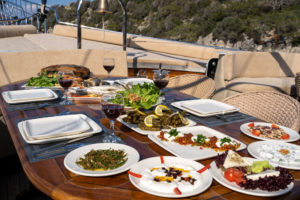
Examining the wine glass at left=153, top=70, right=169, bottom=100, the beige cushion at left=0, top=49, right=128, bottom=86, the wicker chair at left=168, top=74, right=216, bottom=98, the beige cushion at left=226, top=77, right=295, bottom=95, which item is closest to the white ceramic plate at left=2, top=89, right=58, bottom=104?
the wine glass at left=153, top=70, right=169, bottom=100

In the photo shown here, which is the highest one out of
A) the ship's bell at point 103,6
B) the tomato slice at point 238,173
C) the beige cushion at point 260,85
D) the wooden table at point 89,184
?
the ship's bell at point 103,6

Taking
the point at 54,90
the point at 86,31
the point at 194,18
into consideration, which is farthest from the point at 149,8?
the point at 54,90

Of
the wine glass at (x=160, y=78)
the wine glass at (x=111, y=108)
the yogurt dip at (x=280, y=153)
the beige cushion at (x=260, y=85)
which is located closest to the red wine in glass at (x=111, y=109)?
the wine glass at (x=111, y=108)

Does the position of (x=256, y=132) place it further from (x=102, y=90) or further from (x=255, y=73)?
(x=255, y=73)

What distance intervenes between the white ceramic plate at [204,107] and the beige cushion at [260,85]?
3121 millimetres

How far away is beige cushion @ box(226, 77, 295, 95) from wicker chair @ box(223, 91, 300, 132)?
2591mm

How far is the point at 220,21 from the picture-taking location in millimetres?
23406

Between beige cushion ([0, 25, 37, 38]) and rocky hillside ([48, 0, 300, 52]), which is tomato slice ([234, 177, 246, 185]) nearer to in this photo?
beige cushion ([0, 25, 37, 38])

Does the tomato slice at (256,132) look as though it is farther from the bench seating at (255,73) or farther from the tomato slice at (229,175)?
the bench seating at (255,73)

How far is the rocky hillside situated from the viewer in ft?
63.6

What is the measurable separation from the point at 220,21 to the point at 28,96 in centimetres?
2351

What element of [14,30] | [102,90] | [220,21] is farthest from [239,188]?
[220,21]

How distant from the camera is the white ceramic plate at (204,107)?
1.65 metres

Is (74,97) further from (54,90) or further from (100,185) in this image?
(100,185)
